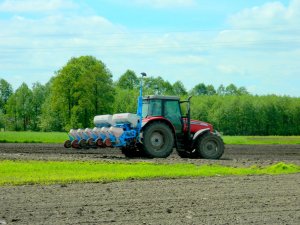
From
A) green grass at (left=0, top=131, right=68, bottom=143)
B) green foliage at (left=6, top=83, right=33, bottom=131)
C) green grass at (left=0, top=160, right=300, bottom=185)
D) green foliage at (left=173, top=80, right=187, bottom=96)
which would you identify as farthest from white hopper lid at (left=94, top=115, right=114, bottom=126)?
green foliage at (left=173, top=80, right=187, bottom=96)

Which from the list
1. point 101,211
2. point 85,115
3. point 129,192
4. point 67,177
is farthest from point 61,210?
point 85,115

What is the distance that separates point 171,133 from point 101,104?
1976 inches

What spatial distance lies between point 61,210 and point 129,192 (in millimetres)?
3206

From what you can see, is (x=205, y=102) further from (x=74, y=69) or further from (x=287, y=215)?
(x=287, y=215)

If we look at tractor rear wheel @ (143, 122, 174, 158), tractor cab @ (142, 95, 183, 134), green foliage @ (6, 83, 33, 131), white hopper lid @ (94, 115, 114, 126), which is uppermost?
green foliage @ (6, 83, 33, 131)

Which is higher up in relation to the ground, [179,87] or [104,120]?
[179,87]

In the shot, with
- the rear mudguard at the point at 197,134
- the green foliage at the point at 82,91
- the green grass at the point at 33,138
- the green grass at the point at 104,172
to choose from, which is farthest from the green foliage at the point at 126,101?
the green grass at the point at 104,172

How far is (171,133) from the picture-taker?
2853 centimetres

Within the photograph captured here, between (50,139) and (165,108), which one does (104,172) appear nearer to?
(165,108)

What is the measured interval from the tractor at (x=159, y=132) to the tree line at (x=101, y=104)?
49.2 m

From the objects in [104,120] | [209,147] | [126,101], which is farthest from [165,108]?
[126,101]

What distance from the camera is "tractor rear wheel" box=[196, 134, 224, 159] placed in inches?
1143

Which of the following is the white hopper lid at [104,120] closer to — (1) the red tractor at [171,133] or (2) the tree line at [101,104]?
(1) the red tractor at [171,133]

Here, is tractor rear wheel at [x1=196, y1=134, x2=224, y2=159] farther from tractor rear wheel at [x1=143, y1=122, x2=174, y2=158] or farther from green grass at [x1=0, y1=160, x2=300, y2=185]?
green grass at [x1=0, y1=160, x2=300, y2=185]
